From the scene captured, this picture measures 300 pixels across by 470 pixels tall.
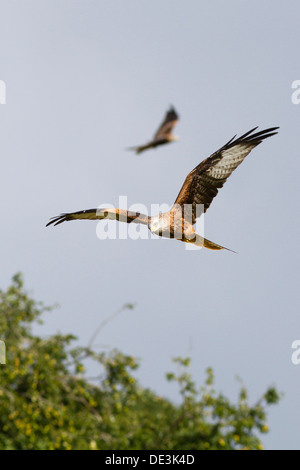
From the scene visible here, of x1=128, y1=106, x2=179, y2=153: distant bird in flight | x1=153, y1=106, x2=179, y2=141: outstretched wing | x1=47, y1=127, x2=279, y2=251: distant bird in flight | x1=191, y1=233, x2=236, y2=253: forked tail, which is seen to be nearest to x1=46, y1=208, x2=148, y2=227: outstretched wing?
x1=47, y1=127, x2=279, y2=251: distant bird in flight

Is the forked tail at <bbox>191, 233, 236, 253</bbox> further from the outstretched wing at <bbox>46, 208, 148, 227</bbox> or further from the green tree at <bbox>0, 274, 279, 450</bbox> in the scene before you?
the green tree at <bbox>0, 274, 279, 450</bbox>

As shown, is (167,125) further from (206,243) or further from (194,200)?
(206,243)

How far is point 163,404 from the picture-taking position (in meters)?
12.9

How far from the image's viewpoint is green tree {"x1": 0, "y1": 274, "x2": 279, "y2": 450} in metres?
9.12

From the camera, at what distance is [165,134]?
313 inches

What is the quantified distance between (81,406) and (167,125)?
177 inches

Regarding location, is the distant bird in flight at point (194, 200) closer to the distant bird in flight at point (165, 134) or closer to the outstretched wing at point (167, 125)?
the distant bird in flight at point (165, 134)

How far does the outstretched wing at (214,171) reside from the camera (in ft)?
16.4

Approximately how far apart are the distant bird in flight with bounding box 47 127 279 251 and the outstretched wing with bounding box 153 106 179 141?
7.06ft

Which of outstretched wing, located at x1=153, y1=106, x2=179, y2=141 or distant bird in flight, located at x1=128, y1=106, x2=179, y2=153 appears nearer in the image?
distant bird in flight, located at x1=128, y1=106, x2=179, y2=153

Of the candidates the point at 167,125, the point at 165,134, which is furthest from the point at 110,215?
the point at 167,125
